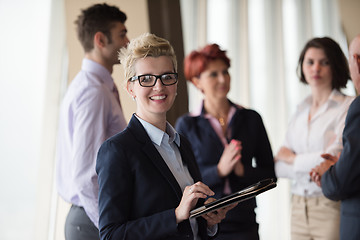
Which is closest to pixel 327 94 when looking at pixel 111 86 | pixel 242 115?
pixel 242 115

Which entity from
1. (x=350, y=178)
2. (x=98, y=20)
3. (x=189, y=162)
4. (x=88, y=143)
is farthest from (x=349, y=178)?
(x=98, y=20)

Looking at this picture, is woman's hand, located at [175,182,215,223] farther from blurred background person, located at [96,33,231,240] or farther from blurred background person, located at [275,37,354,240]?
blurred background person, located at [275,37,354,240]

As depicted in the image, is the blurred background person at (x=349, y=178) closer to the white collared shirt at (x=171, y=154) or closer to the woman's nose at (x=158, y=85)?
the white collared shirt at (x=171, y=154)

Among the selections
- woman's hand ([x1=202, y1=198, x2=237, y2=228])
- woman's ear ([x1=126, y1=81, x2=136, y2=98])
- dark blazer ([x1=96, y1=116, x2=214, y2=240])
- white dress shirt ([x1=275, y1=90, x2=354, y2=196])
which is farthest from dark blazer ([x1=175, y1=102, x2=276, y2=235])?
woman's ear ([x1=126, y1=81, x2=136, y2=98])

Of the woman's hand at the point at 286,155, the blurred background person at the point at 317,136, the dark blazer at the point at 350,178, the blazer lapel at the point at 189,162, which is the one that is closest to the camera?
the blazer lapel at the point at 189,162

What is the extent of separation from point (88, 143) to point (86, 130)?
56 millimetres

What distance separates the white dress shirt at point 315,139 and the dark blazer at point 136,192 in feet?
4.54

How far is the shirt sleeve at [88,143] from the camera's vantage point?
1686 millimetres

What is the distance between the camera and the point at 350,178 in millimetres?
1668

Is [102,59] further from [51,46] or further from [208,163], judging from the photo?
[51,46]

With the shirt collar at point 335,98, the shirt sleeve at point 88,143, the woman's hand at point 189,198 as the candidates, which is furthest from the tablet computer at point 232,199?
the shirt collar at point 335,98

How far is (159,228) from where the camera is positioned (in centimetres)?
116

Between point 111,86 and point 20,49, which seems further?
point 20,49

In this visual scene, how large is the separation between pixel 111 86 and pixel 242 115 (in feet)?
2.63
